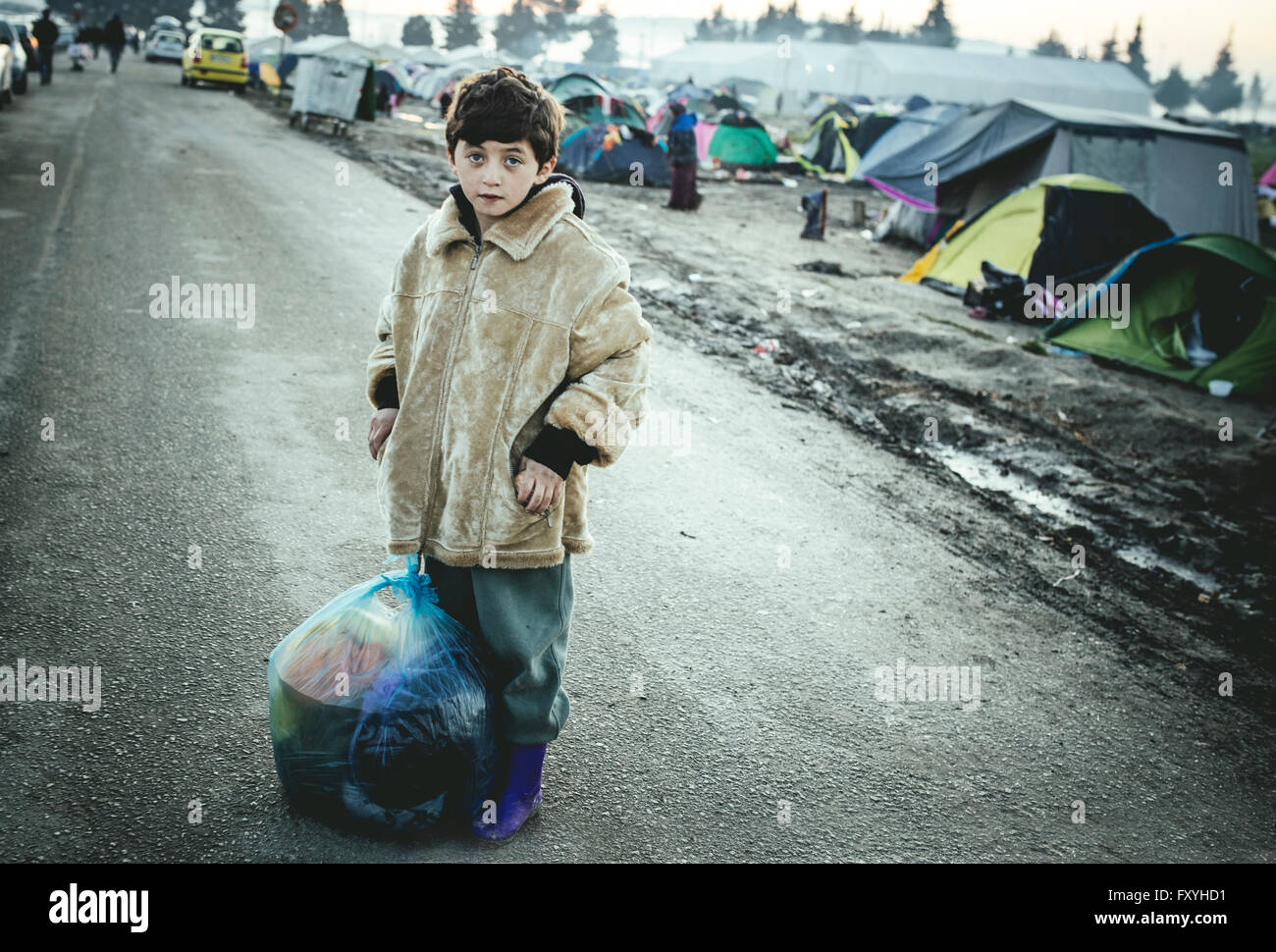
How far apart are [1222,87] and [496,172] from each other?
14076cm

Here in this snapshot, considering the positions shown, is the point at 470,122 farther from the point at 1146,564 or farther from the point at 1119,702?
the point at 1146,564

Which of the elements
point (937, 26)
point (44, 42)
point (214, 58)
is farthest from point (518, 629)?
point (937, 26)

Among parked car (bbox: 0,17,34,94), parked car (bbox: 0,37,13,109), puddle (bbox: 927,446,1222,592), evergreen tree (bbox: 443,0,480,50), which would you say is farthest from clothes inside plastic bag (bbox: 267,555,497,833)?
evergreen tree (bbox: 443,0,480,50)

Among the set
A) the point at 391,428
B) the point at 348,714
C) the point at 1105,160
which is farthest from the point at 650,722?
the point at 1105,160

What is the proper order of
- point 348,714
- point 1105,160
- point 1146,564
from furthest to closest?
point 1105,160 → point 1146,564 → point 348,714

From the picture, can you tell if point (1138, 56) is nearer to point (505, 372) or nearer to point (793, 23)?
point (793, 23)

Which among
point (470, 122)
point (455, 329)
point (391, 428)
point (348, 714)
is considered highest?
point (470, 122)

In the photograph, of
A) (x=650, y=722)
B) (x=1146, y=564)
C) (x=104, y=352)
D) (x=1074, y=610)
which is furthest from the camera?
(x=104, y=352)

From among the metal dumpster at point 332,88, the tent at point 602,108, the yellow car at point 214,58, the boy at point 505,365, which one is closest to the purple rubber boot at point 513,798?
the boy at point 505,365

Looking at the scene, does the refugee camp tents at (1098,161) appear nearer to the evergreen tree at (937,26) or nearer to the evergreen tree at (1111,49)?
the evergreen tree at (937,26)

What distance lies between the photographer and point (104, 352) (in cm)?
564

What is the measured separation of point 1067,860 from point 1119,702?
1.04m
